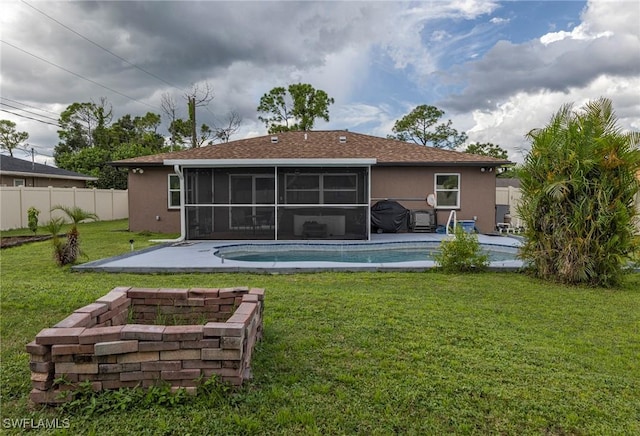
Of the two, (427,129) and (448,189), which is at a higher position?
(427,129)

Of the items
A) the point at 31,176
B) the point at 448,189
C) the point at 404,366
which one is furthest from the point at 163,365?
the point at 31,176

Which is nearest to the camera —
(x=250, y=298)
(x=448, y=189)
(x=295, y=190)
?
(x=250, y=298)

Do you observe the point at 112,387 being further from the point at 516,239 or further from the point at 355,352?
the point at 516,239

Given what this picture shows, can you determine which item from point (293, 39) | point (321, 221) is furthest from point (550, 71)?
point (321, 221)

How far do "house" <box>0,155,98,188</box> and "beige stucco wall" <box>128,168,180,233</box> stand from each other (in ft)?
31.3

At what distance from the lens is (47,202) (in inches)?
Result: 646

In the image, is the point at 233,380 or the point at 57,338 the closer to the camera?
the point at 57,338

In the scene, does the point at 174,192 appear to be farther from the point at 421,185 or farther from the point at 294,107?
the point at 294,107

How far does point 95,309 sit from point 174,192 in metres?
12.0

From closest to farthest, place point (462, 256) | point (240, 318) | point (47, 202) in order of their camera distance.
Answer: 1. point (240, 318)
2. point (462, 256)
3. point (47, 202)

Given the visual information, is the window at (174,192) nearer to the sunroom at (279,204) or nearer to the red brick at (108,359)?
the sunroom at (279,204)

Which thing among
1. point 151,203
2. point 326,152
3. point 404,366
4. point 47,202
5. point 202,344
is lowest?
point 404,366

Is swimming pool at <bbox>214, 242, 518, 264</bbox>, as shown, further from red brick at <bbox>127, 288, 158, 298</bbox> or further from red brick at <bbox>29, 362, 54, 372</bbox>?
red brick at <bbox>29, 362, 54, 372</bbox>

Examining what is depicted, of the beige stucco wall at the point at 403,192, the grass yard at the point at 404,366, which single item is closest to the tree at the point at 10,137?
the beige stucco wall at the point at 403,192
